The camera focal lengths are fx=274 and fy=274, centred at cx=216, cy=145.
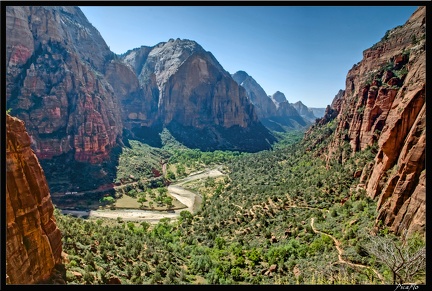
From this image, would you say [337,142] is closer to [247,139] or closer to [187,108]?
[247,139]

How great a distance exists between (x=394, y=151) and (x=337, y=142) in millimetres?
22679

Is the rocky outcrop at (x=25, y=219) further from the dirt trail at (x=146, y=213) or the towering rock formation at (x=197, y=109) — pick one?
the towering rock formation at (x=197, y=109)

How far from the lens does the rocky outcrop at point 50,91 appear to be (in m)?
72.4

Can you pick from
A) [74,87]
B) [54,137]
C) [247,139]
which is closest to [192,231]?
[54,137]

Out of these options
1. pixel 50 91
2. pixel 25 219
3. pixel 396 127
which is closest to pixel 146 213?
pixel 25 219

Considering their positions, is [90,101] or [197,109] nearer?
[90,101]

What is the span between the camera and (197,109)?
Answer: 163250 mm

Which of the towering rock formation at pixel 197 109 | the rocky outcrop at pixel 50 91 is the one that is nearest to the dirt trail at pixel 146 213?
the rocky outcrop at pixel 50 91

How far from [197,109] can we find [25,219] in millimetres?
152209

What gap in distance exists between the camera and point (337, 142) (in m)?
46.7

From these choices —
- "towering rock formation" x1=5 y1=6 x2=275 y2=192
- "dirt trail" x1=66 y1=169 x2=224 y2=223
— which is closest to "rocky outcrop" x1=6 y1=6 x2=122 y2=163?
"towering rock formation" x1=5 y1=6 x2=275 y2=192

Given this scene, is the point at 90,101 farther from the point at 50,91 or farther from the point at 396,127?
the point at 396,127

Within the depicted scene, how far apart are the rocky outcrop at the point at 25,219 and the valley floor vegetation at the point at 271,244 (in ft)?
8.40

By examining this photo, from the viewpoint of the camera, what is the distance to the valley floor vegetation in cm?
1688
